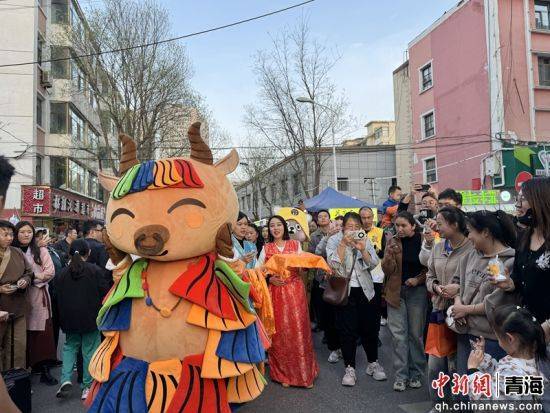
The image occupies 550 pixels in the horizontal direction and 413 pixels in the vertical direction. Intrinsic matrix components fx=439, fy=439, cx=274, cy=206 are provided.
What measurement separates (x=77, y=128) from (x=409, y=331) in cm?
2296

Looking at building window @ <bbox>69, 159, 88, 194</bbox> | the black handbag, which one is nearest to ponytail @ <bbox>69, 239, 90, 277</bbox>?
the black handbag

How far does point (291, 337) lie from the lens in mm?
4477

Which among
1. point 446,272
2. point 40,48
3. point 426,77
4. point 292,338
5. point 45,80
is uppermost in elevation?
point 40,48

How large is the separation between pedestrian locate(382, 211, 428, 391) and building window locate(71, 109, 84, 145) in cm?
2057

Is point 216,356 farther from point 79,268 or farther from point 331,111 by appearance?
point 331,111

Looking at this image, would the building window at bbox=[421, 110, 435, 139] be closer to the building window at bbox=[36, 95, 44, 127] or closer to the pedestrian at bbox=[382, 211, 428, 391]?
the pedestrian at bbox=[382, 211, 428, 391]

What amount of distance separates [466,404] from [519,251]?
1283 millimetres

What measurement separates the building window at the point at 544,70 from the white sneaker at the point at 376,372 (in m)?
17.3

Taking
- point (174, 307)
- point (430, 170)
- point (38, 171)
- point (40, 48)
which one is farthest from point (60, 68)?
point (174, 307)

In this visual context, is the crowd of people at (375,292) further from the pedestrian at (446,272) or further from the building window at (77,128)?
the building window at (77,128)

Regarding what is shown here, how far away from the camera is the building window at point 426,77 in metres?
20.8

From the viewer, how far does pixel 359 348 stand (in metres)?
5.89

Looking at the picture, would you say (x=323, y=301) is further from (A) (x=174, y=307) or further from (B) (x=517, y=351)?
(B) (x=517, y=351)

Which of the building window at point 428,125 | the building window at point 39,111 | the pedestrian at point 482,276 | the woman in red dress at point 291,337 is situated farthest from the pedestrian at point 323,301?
the building window at point 39,111
